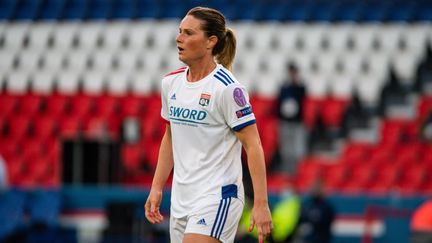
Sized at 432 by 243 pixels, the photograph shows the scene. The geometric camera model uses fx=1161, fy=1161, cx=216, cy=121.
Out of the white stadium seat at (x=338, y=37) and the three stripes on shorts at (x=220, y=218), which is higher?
the white stadium seat at (x=338, y=37)

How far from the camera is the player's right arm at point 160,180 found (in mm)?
6238

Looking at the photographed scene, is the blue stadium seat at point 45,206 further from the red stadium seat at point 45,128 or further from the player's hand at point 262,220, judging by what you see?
the player's hand at point 262,220

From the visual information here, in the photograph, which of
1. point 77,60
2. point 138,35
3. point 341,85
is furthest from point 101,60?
point 341,85

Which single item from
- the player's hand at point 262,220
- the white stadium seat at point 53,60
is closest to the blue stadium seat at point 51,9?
the white stadium seat at point 53,60

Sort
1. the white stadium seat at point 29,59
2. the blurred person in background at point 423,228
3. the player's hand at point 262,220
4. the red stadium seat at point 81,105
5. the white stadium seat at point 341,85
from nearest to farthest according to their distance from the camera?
the player's hand at point 262,220
the blurred person in background at point 423,228
the white stadium seat at point 341,85
the red stadium seat at point 81,105
the white stadium seat at point 29,59

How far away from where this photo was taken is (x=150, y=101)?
18.5 m

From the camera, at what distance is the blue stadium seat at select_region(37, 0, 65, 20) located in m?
21.1

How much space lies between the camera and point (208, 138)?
6.02 metres

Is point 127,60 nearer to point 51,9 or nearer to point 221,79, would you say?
point 51,9

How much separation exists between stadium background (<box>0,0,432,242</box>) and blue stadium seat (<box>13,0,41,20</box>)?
0.04m

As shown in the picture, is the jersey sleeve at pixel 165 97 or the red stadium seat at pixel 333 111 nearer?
the jersey sleeve at pixel 165 97

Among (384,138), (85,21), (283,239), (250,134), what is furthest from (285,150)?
(250,134)

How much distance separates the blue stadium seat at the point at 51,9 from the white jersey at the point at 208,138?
15.3m

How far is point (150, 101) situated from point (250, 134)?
12.6 m
